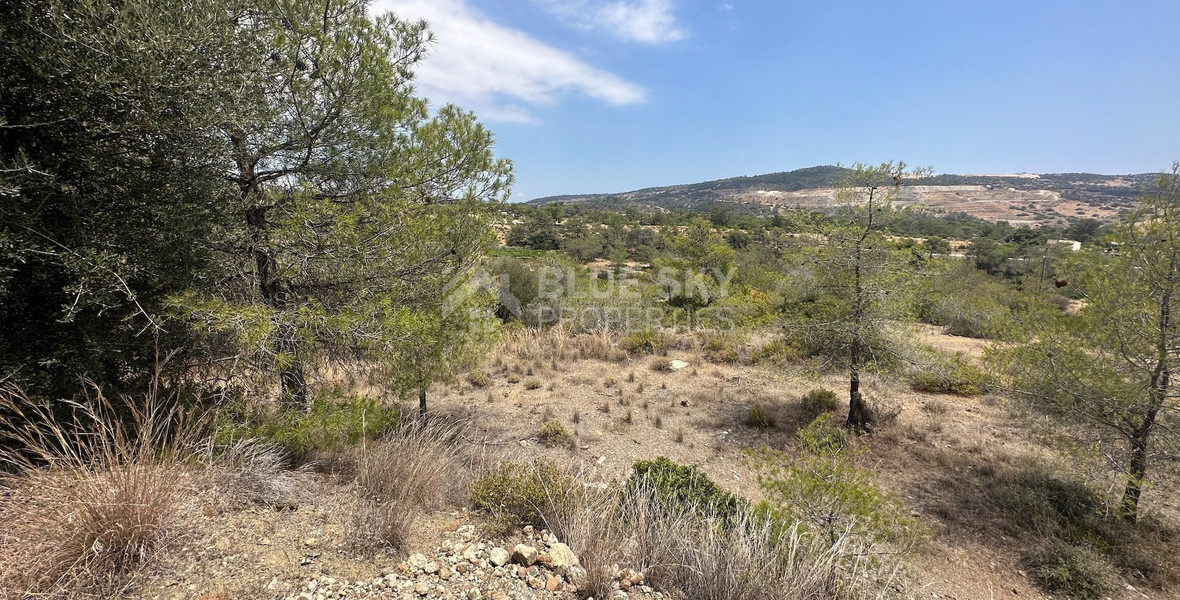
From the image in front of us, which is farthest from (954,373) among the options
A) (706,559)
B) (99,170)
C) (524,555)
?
(99,170)

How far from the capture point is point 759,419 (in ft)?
26.3

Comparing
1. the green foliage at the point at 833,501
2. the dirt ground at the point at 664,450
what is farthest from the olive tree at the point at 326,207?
the green foliage at the point at 833,501

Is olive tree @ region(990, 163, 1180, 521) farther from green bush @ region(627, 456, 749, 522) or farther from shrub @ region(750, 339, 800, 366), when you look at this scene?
green bush @ region(627, 456, 749, 522)

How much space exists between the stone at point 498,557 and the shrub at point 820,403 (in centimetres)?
730

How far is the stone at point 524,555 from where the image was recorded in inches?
104

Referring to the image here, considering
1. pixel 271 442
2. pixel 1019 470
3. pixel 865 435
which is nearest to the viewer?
pixel 271 442

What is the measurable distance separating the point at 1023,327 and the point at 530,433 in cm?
674

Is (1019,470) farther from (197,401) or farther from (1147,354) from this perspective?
(197,401)

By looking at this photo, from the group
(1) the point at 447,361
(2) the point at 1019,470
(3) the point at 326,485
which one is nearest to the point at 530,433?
(1) the point at 447,361

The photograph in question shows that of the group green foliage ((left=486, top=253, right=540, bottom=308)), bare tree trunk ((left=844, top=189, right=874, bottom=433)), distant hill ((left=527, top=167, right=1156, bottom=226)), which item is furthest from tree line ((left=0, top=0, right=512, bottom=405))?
distant hill ((left=527, top=167, right=1156, bottom=226))

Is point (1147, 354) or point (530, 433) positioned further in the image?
point (530, 433)

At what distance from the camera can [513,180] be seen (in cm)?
599

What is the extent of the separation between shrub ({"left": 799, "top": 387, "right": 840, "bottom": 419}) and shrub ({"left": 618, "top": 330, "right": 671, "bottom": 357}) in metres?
4.90

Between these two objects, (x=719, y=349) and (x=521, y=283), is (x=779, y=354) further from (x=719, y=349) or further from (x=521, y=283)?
(x=521, y=283)
